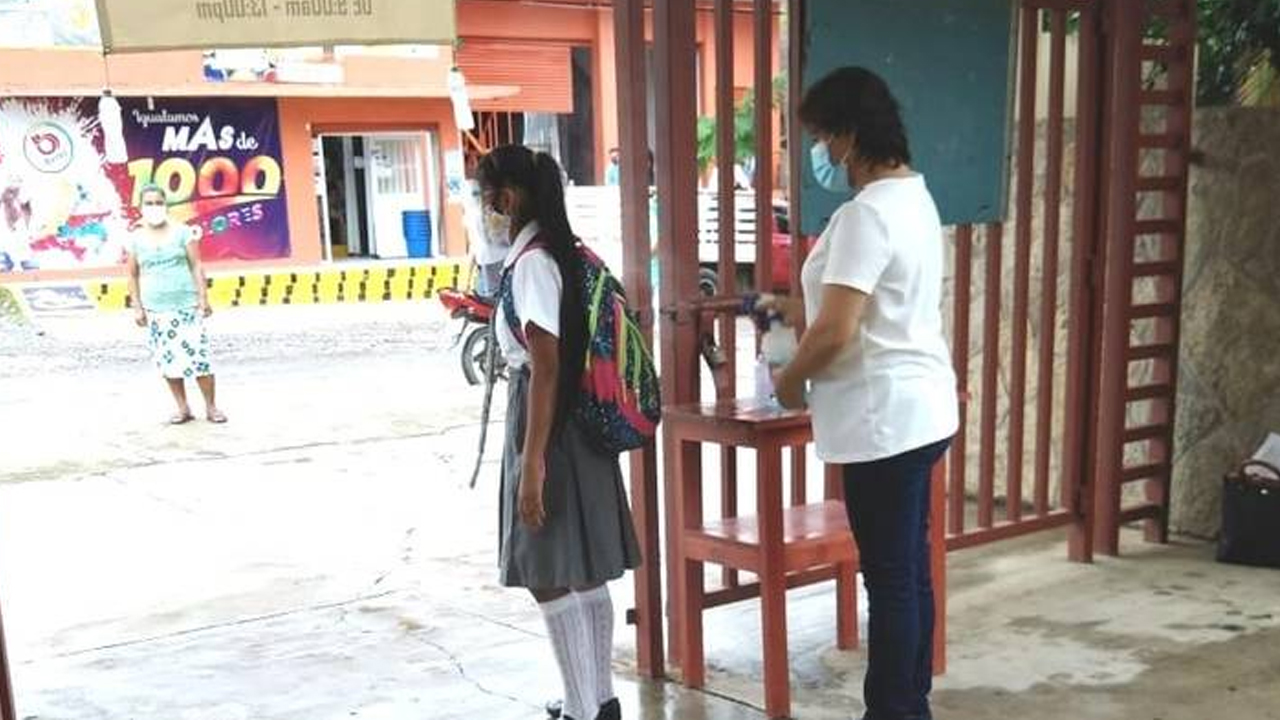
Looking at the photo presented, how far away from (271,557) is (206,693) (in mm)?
1627

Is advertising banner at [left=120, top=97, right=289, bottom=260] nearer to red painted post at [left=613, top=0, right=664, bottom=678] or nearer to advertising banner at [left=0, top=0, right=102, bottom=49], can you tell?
advertising banner at [left=0, top=0, right=102, bottom=49]

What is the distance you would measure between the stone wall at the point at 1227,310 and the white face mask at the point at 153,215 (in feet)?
19.1

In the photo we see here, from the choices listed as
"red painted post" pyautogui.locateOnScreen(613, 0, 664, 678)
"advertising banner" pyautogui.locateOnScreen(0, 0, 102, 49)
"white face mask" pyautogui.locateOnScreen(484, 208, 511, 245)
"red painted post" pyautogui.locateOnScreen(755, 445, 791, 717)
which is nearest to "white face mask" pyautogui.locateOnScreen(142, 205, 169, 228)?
"white face mask" pyautogui.locateOnScreen(484, 208, 511, 245)

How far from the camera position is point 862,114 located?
2.92 metres

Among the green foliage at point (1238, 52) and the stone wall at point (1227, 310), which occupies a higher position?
the green foliage at point (1238, 52)

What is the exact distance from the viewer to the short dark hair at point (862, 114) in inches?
115

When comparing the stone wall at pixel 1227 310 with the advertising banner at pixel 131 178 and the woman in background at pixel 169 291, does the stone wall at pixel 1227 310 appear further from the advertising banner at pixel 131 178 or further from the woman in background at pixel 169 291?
the advertising banner at pixel 131 178

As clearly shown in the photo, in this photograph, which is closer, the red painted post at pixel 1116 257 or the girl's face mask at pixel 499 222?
the girl's face mask at pixel 499 222

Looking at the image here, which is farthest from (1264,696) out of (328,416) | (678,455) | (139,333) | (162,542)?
(139,333)

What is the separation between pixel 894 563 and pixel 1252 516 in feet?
7.89

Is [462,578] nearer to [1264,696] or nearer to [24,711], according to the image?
[24,711]

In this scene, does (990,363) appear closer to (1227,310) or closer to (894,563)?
(1227,310)

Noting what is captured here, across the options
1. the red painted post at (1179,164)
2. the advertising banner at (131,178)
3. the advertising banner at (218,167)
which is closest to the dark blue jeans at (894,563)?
the red painted post at (1179,164)

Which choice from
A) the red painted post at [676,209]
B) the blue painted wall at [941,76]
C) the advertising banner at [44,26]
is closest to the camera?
the red painted post at [676,209]
